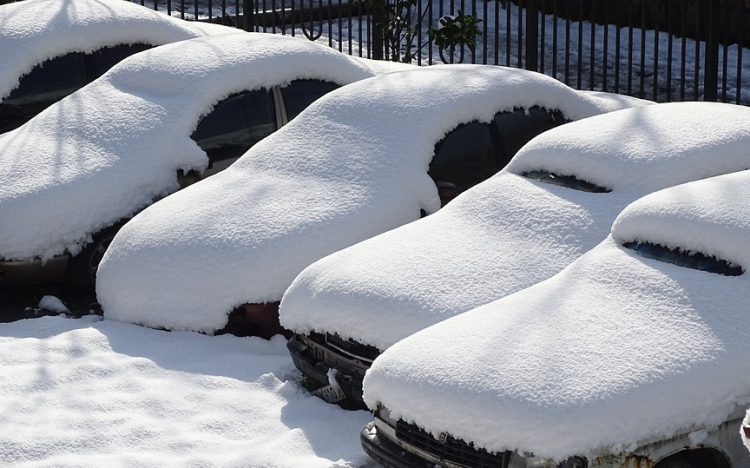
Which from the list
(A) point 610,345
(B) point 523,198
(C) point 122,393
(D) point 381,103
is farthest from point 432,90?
(A) point 610,345

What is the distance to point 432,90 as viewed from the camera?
8570mm

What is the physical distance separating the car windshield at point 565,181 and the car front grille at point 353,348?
4.99 feet

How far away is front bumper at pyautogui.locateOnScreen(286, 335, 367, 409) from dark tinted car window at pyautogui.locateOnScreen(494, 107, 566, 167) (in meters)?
2.25

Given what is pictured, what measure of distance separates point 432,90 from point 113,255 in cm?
239

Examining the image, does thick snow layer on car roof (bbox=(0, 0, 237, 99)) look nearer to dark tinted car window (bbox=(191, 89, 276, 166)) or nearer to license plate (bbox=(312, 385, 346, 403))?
dark tinted car window (bbox=(191, 89, 276, 166))

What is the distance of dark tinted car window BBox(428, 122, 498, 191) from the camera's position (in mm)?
8289

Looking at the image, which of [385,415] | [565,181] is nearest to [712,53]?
[565,181]

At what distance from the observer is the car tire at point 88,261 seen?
8828mm

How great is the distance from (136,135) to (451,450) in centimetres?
465

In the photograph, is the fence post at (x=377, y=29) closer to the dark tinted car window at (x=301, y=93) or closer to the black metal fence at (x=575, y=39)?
the black metal fence at (x=575, y=39)

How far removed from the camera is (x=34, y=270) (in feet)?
28.7

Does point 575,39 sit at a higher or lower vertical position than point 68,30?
lower

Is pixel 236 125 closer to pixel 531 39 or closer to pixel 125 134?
pixel 125 134

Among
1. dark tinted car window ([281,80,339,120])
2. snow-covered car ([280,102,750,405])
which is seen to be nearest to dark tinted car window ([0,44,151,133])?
dark tinted car window ([281,80,339,120])
